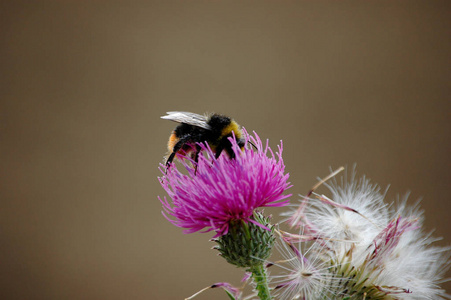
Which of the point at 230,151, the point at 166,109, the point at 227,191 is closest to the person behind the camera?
the point at 227,191

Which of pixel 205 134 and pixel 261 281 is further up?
pixel 205 134

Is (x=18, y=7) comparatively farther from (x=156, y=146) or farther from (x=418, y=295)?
(x=418, y=295)

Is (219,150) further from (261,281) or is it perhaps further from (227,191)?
(261,281)

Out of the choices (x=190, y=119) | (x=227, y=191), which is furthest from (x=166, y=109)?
(x=227, y=191)

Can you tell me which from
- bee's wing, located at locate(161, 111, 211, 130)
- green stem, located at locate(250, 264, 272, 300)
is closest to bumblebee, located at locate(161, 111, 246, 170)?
bee's wing, located at locate(161, 111, 211, 130)

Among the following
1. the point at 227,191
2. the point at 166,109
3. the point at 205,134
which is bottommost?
the point at 227,191

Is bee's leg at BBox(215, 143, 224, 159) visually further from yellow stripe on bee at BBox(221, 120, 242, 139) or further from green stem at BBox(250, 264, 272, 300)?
green stem at BBox(250, 264, 272, 300)

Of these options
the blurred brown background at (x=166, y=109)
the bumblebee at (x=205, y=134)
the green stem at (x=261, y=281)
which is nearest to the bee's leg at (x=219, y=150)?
the bumblebee at (x=205, y=134)
